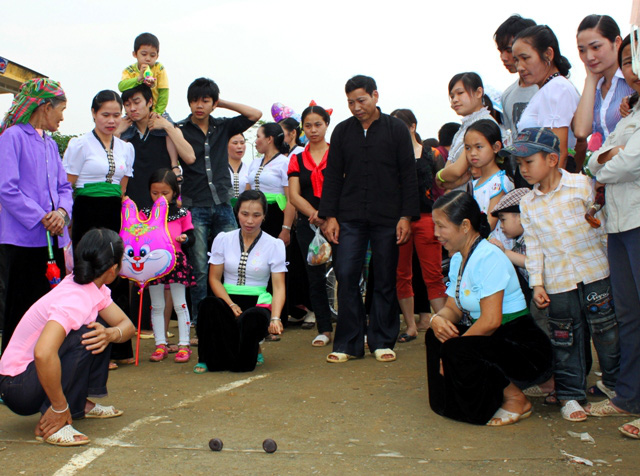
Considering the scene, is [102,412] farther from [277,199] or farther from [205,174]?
[277,199]

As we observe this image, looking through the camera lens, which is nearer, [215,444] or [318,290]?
[215,444]

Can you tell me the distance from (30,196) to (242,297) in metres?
1.72

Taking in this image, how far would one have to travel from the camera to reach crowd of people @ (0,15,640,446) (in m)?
3.95

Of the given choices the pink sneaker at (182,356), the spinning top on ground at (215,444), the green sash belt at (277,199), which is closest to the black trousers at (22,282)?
the pink sneaker at (182,356)

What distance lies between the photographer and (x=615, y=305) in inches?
159

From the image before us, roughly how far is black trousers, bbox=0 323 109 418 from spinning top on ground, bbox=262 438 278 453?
3.65 feet

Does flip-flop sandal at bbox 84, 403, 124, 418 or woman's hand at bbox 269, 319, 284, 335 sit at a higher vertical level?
woman's hand at bbox 269, 319, 284, 335

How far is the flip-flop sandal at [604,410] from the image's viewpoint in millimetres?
4016

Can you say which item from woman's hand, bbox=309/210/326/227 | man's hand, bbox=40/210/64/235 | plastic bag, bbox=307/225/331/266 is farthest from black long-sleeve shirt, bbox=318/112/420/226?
man's hand, bbox=40/210/64/235

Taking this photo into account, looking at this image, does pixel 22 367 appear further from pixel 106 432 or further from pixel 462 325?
pixel 462 325

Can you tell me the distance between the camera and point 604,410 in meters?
4.02

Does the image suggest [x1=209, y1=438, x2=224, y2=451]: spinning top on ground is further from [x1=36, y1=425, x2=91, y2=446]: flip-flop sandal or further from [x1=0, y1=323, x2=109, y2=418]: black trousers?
[x1=0, y1=323, x2=109, y2=418]: black trousers

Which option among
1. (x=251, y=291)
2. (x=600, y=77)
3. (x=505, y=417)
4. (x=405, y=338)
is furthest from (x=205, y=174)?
(x=505, y=417)

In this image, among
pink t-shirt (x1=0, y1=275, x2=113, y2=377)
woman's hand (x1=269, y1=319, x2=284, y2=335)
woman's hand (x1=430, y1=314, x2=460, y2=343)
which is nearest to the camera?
pink t-shirt (x1=0, y1=275, x2=113, y2=377)
